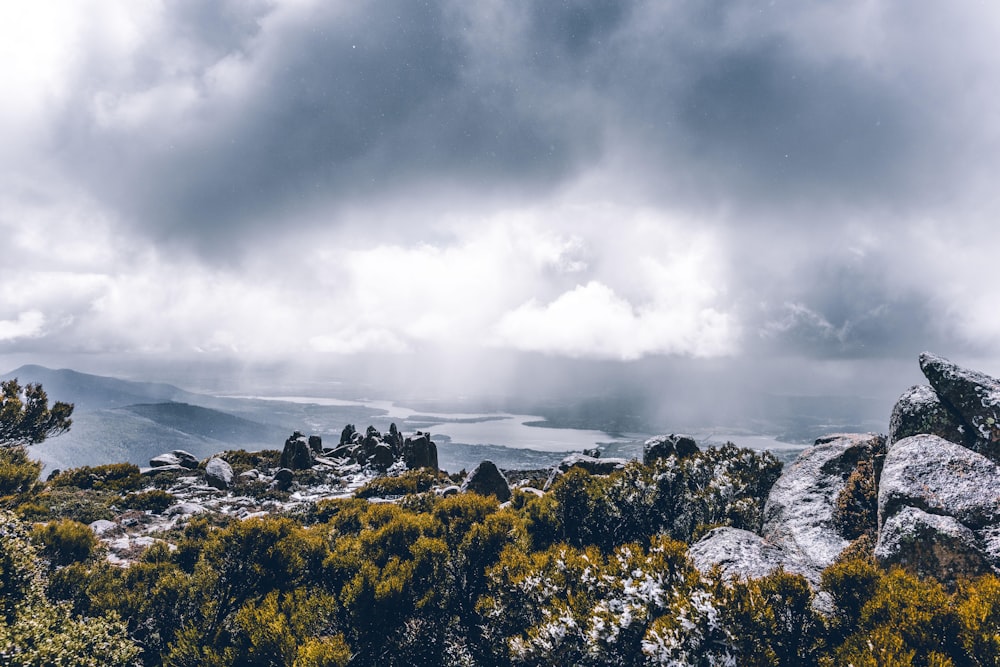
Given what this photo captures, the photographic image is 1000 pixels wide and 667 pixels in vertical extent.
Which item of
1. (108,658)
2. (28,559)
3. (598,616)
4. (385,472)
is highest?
(598,616)

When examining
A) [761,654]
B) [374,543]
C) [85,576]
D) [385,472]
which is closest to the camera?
[761,654]

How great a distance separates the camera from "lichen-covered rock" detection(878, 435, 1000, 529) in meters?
9.81

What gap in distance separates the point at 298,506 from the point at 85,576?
48.2 feet

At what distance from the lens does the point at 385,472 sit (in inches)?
1702

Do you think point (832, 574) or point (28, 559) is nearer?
point (832, 574)

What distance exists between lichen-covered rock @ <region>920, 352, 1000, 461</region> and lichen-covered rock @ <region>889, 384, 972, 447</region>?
21cm

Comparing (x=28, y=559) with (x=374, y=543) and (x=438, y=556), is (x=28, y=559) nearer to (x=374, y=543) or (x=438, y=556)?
(x=374, y=543)

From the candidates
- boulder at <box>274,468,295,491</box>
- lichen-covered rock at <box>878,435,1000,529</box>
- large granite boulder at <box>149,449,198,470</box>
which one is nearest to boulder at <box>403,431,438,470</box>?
boulder at <box>274,468,295,491</box>

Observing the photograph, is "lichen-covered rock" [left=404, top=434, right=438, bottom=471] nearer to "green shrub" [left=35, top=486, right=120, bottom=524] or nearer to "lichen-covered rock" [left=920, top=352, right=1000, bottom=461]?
"green shrub" [left=35, top=486, right=120, bottom=524]

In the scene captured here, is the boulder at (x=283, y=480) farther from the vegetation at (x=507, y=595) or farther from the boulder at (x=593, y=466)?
the boulder at (x=593, y=466)

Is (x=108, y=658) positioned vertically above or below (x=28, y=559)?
below

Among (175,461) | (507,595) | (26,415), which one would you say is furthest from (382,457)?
(507,595)

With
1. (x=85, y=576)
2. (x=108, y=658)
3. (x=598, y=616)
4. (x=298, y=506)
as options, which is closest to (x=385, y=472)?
(x=298, y=506)

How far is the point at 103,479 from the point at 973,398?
164 ft
